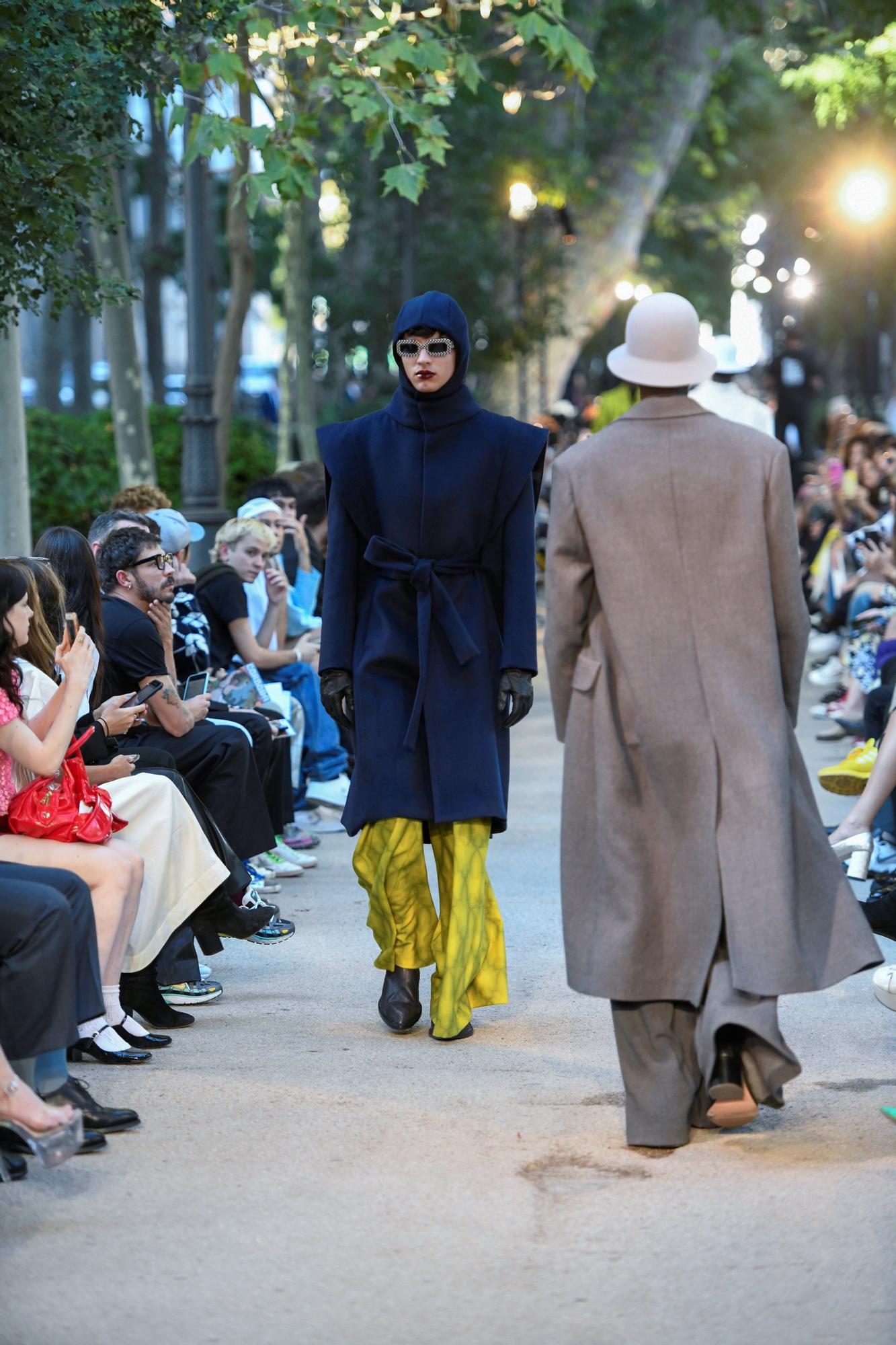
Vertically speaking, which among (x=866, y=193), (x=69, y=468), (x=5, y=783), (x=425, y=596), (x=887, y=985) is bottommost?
(x=887, y=985)

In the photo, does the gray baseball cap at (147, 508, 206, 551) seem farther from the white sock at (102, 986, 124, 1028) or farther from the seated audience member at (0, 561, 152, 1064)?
the white sock at (102, 986, 124, 1028)

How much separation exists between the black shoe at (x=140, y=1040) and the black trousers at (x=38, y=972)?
3.27 ft

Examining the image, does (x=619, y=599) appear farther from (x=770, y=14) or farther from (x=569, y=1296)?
(x=770, y=14)

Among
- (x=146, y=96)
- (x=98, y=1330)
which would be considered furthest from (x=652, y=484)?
(x=146, y=96)

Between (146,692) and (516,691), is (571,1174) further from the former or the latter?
(146,692)

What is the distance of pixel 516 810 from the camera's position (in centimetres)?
1027

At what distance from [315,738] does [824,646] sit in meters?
7.39

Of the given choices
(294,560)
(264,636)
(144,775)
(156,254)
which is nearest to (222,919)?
(144,775)

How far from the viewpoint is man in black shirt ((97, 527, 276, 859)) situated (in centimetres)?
707

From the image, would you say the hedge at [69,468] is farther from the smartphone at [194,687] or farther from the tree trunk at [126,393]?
the smartphone at [194,687]

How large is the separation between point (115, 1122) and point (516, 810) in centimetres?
537

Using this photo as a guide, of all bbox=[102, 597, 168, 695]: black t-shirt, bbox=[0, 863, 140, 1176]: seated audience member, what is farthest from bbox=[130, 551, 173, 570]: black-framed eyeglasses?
bbox=[0, 863, 140, 1176]: seated audience member

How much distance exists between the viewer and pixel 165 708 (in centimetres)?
718

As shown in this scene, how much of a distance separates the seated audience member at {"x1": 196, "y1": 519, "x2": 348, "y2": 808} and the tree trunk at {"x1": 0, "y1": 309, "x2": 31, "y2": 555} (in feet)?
3.11
